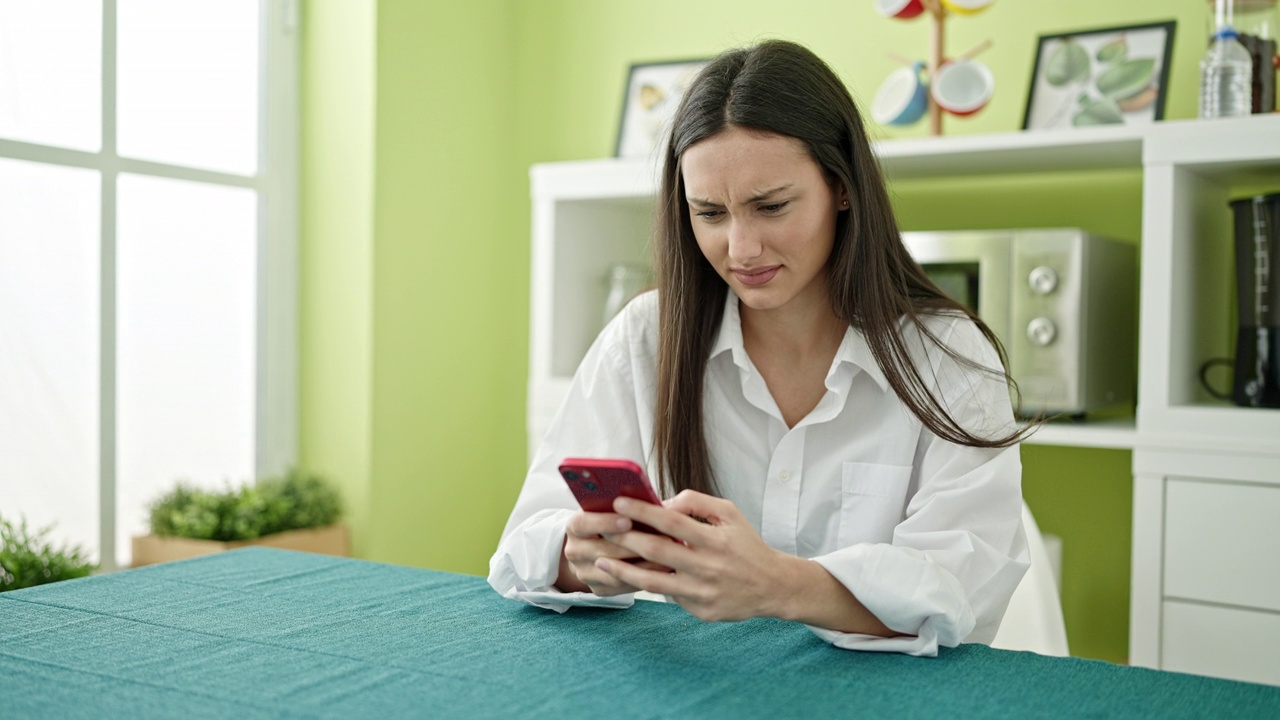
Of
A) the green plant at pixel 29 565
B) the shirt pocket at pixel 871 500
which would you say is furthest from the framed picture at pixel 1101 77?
the green plant at pixel 29 565

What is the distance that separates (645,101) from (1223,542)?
1.62 metres

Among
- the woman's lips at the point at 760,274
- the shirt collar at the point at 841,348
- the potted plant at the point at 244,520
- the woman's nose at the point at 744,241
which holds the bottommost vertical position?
the potted plant at the point at 244,520

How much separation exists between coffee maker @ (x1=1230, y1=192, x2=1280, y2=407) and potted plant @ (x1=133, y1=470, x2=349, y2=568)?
5.92 ft

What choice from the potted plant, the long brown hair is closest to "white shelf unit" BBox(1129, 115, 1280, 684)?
the long brown hair

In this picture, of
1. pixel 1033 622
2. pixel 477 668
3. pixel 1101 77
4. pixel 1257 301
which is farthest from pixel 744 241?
pixel 1101 77

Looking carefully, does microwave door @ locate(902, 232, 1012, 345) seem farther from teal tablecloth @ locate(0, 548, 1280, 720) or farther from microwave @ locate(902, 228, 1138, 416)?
teal tablecloth @ locate(0, 548, 1280, 720)

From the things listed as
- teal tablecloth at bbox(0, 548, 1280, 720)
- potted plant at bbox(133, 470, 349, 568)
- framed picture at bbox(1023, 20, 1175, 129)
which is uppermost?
framed picture at bbox(1023, 20, 1175, 129)

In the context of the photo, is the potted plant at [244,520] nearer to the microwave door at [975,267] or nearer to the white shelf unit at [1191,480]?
the microwave door at [975,267]

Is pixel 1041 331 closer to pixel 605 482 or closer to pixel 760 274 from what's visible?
pixel 760 274

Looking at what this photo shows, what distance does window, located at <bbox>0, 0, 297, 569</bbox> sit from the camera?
2342 millimetres

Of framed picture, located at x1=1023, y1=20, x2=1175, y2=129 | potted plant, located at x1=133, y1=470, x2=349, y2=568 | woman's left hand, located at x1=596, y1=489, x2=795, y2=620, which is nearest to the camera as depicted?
woman's left hand, located at x1=596, y1=489, x2=795, y2=620

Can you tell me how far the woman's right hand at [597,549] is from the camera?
40.3 inches

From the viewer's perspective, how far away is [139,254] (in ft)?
8.39

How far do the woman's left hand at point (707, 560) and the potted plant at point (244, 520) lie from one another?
1.57 meters
